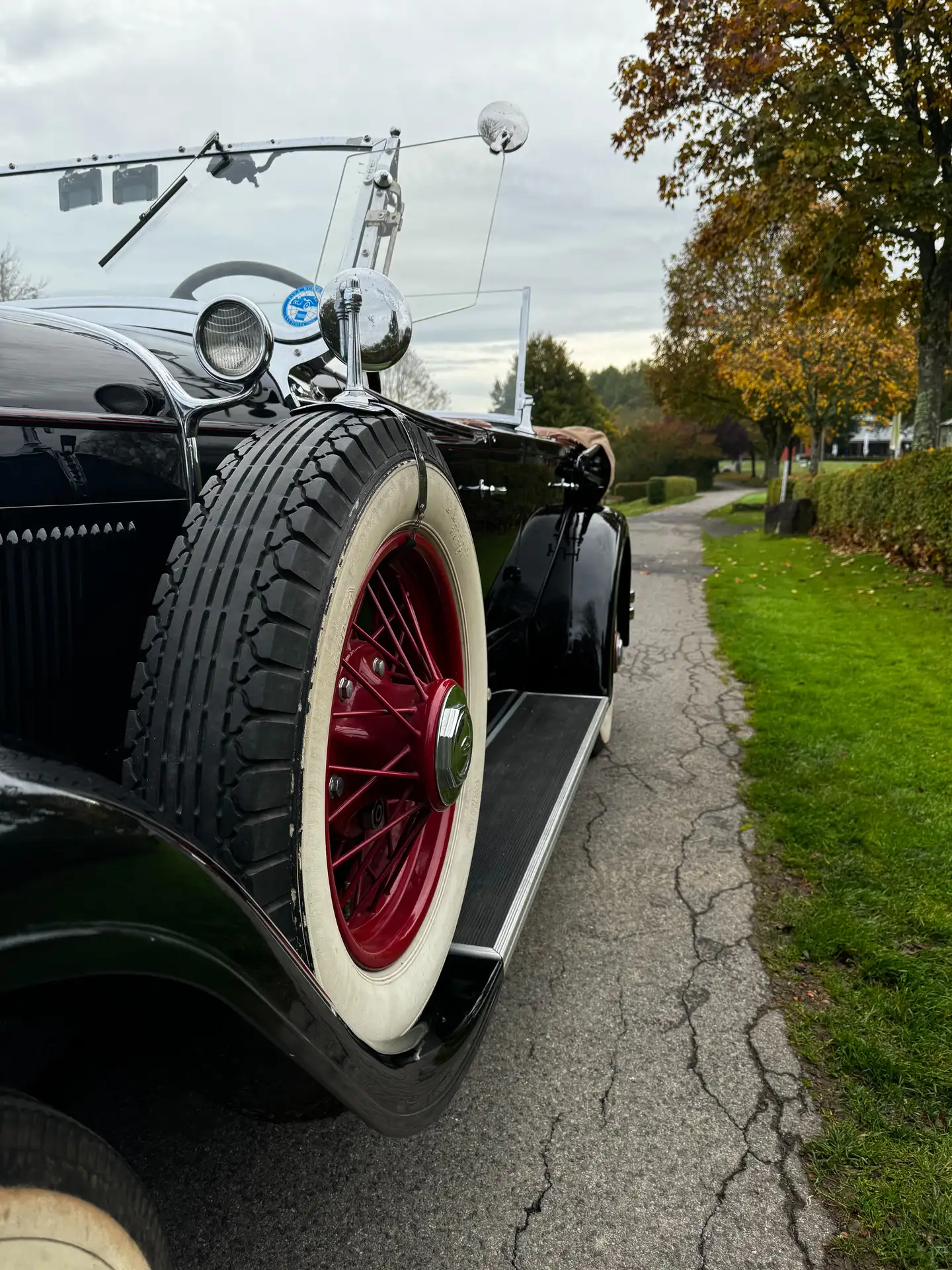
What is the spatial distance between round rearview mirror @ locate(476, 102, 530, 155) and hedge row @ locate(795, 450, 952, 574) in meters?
6.48

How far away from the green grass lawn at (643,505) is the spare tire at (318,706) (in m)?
21.9

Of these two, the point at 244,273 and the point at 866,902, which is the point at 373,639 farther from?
the point at 866,902

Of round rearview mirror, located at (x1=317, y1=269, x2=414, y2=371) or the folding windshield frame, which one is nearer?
round rearview mirror, located at (x1=317, y1=269, x2=414, y2=371)

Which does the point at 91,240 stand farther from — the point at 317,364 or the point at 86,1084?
the point at 86,1084

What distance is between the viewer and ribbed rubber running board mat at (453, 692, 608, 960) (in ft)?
6.39

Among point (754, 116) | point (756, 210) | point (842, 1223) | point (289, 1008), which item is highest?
point (754, 116)

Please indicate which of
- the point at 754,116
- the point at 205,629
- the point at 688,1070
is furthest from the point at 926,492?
the point at 205,629

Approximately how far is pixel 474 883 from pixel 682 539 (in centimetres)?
1446

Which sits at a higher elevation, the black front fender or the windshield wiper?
the windshield wiper

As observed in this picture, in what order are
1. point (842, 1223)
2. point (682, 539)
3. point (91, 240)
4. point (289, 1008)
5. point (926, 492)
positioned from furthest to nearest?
point (682, 539) < point (926, 492) < point (91, 240) < point (842, 1223) < point (289, 1008)

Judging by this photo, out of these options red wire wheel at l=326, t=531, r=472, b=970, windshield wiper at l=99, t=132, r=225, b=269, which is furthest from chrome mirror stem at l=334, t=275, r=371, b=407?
windshield wiper at l=99, t=132, r=225, b=269

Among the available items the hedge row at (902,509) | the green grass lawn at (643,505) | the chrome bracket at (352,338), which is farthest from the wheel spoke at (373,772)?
the green grass lawn at (643,505)

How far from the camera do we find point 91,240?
8.47 feet

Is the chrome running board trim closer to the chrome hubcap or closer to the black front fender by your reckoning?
the chrome hubcap
